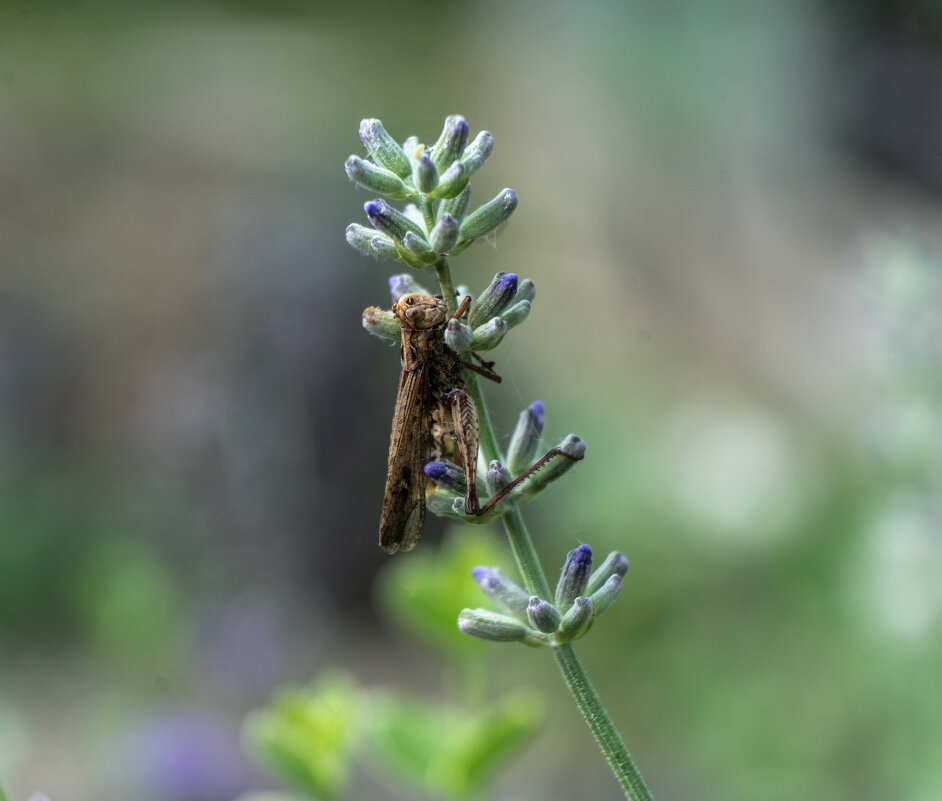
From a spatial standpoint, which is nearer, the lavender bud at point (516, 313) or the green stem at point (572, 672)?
the green stem at point (572, 672)

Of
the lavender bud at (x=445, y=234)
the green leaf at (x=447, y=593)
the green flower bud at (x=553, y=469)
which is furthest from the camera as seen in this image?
the green leaf at (x=447, y=593)

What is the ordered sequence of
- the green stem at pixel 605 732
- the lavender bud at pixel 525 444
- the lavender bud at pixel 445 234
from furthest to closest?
the lavender bud at pixel 525 444 → the lavender bud at pixel 445 234 → the green stem at pixel 605 732

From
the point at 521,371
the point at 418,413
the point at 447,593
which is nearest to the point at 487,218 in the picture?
the point at 418,413

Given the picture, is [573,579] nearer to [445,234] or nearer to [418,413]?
[445,234]

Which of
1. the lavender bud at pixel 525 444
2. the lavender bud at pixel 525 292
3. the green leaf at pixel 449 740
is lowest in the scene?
the green leaf at pixel 449 740

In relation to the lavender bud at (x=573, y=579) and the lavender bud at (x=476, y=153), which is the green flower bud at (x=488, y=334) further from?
the lavender bud at (x=573, y=579)

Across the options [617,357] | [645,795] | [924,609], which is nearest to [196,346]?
[617,357]

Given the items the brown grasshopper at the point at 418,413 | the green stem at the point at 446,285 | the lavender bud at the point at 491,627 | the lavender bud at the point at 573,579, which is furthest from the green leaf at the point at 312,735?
the green stem at the point at 446,285
